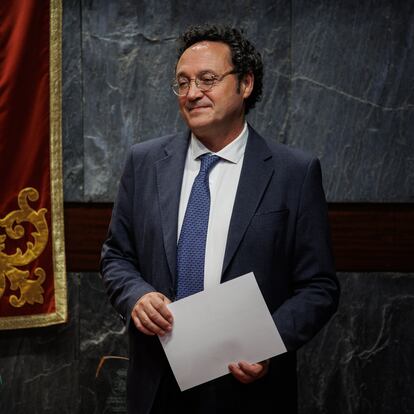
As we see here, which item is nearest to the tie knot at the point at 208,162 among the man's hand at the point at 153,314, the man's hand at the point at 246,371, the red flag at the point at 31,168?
the man's hand at the point at 153,314

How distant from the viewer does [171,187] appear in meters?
1.67

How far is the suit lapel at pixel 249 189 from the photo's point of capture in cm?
158

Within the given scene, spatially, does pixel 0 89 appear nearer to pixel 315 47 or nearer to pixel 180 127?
pixel 180 127

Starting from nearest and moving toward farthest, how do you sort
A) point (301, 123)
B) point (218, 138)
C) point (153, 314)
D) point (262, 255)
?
point (153, 314)
point (262, 255)
point (218, 138)
point (301, 123)

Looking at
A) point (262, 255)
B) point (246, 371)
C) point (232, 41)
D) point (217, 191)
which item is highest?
point (232, 41)

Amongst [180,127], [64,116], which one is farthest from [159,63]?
[64,116]

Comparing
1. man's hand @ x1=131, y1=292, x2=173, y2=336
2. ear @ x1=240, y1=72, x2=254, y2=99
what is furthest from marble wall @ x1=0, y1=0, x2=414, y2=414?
man's hand @ x1=131, y1=292, x2=173, y2=336

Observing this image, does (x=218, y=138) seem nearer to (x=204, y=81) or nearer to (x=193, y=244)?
(x=204, y=81)

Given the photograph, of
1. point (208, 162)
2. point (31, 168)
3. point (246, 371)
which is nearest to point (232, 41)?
point (208, 162)

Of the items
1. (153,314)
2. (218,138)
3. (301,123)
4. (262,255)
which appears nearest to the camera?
(153,314)

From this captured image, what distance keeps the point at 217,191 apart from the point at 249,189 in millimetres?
94

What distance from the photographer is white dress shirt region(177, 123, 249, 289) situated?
1.60 metres

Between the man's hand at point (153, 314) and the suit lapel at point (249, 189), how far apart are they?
0.19 meters

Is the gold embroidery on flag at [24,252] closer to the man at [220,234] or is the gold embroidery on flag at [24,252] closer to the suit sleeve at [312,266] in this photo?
the man at [220,234]
